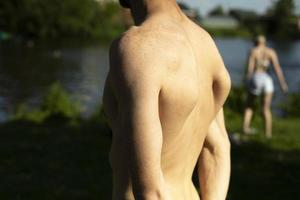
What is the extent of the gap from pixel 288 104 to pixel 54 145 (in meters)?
8.28

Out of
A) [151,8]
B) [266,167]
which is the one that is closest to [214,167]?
[151,8]

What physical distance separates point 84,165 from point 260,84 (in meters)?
3.27

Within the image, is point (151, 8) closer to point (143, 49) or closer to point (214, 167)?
point (143, 49)

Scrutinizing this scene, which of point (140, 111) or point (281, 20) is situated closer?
point (140, 111)

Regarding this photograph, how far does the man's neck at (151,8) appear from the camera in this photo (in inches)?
67.6

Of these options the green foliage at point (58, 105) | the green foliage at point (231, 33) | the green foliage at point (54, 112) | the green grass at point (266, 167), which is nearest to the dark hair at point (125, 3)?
the green grass at point (266, 167)

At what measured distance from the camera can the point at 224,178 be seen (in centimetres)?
194

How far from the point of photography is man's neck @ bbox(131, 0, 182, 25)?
1.72m

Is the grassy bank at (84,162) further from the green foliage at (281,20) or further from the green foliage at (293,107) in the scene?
the green foliage at (281,20)

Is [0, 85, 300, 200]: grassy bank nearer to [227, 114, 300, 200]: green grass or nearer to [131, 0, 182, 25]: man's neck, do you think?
[227, 114, 300, 200]: green grass

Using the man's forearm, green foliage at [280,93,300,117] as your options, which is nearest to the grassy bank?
green foliage at [280,93,300,117]

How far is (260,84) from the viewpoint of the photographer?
963cm

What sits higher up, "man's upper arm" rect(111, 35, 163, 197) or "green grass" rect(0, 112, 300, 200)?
"man's upper arm" rect(111, 35, 163, 197)

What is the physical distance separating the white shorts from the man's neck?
26.4 ft
